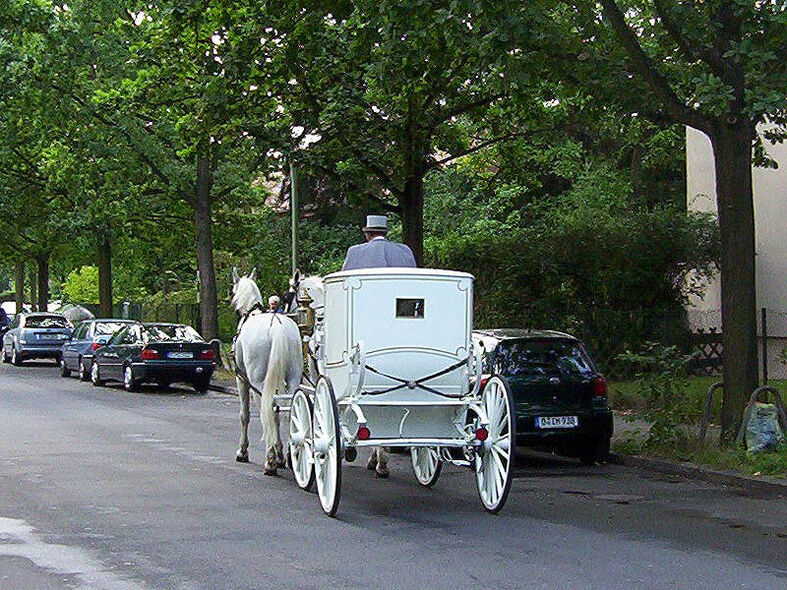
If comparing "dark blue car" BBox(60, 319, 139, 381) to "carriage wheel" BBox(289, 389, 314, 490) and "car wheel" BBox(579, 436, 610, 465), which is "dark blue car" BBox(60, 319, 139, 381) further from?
"carriage wheel" BBox(289, 389, 314, 490)

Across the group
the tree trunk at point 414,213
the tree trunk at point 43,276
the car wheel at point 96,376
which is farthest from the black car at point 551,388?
the tree trunk at point 43,276

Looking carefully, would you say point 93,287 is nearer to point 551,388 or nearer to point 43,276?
point 43,276

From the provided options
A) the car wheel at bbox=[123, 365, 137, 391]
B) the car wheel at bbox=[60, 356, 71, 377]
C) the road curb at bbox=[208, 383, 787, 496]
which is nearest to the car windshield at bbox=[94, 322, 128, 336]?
the car wheel at bbox=[60, 356, 71, 377]

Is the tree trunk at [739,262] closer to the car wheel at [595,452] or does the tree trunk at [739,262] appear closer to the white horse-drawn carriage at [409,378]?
the car wheel at [595,452]

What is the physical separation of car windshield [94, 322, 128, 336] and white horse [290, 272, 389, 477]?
67.8ft

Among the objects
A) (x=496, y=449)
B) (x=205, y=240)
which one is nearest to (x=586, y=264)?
(x=205, y=240)

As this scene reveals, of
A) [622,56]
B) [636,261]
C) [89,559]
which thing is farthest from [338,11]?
[636,261]

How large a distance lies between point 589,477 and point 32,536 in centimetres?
665

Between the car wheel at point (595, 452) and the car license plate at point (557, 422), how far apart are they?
49 cm

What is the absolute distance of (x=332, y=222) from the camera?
51750 mm

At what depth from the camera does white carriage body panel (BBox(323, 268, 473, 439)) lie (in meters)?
11.8

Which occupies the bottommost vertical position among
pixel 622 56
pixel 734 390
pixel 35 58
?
pixel 734 390

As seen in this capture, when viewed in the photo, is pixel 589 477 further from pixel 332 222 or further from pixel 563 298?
pixel 332 222

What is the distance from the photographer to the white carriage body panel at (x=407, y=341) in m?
11.8
